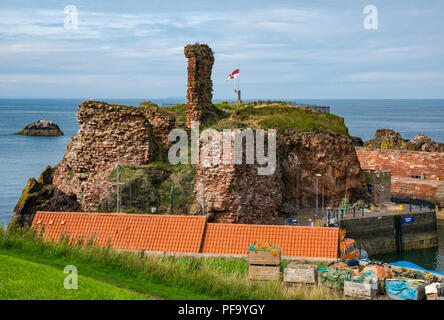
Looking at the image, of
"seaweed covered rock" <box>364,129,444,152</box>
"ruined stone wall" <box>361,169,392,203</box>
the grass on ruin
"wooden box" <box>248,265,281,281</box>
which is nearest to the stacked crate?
"wooden box" <box>248,265,281,281</box>

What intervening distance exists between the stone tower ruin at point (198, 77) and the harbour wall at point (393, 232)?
12.9m

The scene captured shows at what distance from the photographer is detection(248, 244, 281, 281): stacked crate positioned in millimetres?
21469

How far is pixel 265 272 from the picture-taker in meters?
21.5

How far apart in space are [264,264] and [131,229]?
788cm

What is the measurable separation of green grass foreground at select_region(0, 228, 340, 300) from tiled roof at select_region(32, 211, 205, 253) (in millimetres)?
4696

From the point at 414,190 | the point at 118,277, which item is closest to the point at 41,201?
the point at 118,277

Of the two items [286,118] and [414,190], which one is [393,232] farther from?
[414,190]

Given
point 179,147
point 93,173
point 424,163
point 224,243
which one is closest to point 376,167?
point 424,163

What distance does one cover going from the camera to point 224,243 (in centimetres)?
2605

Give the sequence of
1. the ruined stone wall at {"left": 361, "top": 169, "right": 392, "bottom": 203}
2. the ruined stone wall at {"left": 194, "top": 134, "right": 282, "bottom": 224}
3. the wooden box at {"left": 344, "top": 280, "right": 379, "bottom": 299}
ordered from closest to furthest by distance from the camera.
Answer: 1. the wooden box at {"left": 344, "top": 280, "right": 379, "bottom": 299}
2. the ruined stone wall at {"left": 194, "top": 134, "right": 282, "bottom": 224}
3. the ruined stone wall at {"left": 361, "top": 169, "right": 392, "bottom": 203}

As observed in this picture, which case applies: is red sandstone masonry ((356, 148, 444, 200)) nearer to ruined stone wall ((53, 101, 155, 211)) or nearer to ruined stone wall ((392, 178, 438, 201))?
ruined stone wall ((392, 178, 438, 201))

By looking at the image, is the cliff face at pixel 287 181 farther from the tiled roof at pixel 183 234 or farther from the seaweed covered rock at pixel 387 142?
the seaweed covered rock at pixel 387 142
